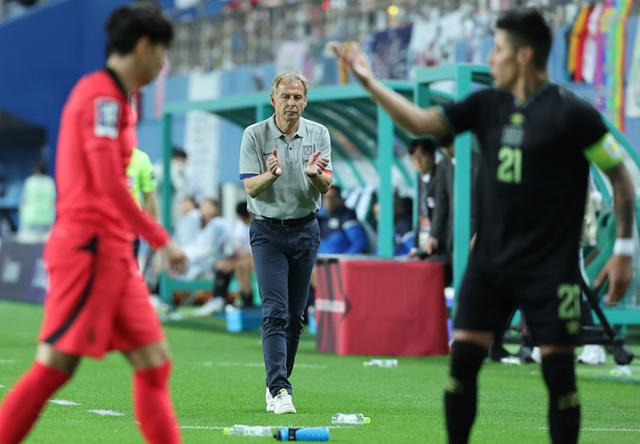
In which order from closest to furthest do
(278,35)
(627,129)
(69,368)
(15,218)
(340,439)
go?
(69,368) → (340,439) → (627,129) → (278,35) → (15,218)

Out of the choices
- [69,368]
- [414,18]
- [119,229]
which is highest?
[414,18]

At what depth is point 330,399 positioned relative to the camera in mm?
10344

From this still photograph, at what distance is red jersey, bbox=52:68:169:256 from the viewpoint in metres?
5.96

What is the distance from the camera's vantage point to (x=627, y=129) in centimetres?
1697

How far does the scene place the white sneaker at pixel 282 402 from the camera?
9234 millimetres

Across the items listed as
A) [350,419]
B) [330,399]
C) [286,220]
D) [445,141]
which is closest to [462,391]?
[350,419]

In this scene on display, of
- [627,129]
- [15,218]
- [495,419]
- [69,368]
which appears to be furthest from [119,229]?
[15,218]

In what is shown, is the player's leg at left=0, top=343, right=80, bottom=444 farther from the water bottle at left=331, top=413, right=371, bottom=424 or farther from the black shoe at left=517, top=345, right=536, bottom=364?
the black shoe at left=517, top=345, right=536, bottom=364

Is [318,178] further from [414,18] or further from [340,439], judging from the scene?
[414,18]

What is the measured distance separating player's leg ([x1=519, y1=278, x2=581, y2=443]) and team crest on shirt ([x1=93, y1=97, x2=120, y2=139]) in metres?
1.76

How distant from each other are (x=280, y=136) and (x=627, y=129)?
27.2 feet

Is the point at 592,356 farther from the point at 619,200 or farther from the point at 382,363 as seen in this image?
the point at 619,200

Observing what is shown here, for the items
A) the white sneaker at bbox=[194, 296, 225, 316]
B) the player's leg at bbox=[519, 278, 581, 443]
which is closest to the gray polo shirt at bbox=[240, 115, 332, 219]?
the player's leg at bbox=[519, 278, 581, 443]

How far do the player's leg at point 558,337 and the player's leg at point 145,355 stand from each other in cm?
149
